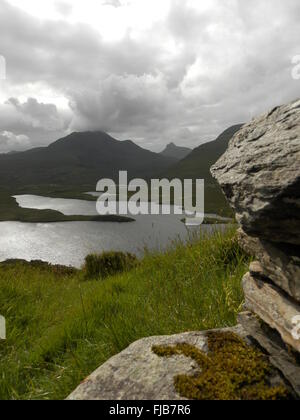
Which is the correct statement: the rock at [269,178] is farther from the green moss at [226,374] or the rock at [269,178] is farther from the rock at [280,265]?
the green moss at [226,374]

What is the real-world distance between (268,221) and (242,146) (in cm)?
133

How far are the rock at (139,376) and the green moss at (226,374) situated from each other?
0.09 meters

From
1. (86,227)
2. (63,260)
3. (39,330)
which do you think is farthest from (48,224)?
(39,330)

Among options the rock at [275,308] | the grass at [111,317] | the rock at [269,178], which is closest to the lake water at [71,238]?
the grass at [111,317]

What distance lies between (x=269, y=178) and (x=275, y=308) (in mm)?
1671

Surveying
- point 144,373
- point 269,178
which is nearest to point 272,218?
point 269,178

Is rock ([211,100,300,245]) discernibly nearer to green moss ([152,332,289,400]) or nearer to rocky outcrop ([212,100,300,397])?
rocky outcrop ([212,100,300,397])

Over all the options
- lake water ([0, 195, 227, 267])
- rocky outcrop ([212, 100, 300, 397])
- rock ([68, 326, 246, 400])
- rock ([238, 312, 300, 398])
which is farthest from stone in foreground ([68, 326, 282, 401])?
lake water ([0, 195, 227, 267])

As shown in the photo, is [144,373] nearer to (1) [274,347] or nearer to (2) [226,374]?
(2) [226,374]

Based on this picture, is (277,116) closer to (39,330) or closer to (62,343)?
(62,343)

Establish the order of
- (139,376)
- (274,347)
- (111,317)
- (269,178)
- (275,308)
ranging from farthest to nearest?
(111,317)
(275,308)
(274,347)
(139,376)
(269,178)

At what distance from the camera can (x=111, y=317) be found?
5738mm

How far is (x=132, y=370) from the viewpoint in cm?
328

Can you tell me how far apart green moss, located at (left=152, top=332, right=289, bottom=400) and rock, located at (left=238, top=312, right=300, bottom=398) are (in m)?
0.11
